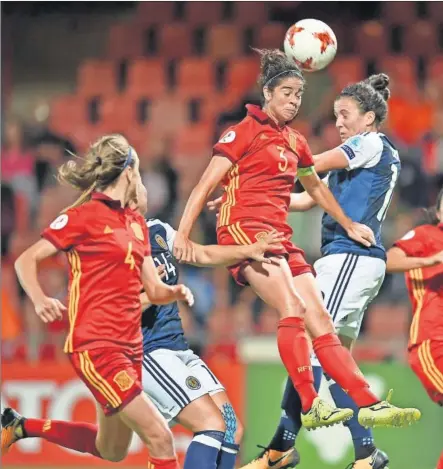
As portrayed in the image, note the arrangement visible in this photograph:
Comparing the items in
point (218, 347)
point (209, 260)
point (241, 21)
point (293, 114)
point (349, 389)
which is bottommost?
point (218, 347)

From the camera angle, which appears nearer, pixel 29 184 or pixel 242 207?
pixel 242 207

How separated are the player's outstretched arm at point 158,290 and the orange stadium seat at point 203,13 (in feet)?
32.1

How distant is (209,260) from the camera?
5859 mm

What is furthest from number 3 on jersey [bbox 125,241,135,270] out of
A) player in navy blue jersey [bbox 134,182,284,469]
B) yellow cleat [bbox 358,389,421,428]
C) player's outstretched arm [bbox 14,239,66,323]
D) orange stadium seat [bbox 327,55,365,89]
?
orange stadium seat [bbox 327,55,365,89]

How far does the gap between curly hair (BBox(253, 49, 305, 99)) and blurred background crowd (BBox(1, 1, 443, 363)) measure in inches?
177

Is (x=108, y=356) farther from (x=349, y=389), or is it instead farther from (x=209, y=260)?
(x=349, y=389)

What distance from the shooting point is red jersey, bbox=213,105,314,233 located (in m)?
5.95

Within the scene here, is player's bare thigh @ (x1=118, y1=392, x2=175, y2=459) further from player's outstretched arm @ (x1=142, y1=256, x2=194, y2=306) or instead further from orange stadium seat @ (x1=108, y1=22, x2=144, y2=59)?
orange stadium seat @ (x1=108, y1=22, x2=144, y2=59)

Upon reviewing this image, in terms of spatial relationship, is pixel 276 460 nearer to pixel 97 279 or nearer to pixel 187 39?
pixel 97 279

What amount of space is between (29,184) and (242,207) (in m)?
7.40

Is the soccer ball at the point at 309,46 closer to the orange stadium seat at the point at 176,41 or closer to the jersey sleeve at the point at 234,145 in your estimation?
the jersey sleeve at the point at 234,145

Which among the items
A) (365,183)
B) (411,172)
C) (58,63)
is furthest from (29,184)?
(365,183)

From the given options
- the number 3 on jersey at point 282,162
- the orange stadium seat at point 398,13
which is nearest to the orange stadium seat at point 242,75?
the orange stadium seat at point 398,13

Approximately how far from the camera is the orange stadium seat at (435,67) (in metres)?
13.7
